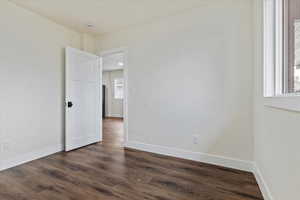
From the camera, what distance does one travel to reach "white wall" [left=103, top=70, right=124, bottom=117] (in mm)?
8336

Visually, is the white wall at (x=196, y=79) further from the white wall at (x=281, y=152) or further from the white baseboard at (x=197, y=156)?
the white wall at (x=281, y=152)

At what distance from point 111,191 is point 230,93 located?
2020mm

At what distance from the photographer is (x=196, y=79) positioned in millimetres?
2641

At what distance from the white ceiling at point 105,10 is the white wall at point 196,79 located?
191 mm

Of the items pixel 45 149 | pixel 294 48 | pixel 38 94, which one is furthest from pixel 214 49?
pixel 45 149

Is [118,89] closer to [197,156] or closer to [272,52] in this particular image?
[197,156]

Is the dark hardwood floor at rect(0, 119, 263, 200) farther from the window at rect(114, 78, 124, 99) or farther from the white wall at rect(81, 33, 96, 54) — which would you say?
the window at rect(114, 78, 124, 99)

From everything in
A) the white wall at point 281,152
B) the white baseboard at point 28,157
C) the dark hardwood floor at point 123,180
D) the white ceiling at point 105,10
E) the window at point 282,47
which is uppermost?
the white ceiling at point 105,10

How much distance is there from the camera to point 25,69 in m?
2.61

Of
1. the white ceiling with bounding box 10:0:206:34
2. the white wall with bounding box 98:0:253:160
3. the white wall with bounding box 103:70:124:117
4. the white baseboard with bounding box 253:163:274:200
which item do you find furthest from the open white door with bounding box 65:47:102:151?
the white wall with bounding box 103:70:124:117

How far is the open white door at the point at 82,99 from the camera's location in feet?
10.3

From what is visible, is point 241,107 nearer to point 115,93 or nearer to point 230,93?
point 230,93

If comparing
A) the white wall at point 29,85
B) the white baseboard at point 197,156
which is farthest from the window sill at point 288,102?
the white wall at point 29,85

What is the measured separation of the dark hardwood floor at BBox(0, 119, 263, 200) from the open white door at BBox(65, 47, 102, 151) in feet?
2.02
